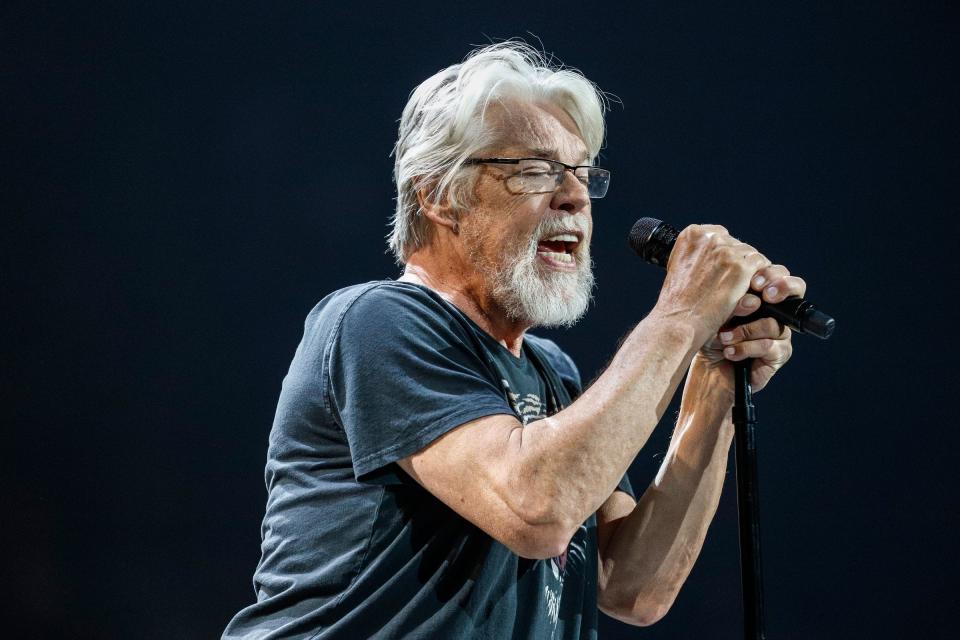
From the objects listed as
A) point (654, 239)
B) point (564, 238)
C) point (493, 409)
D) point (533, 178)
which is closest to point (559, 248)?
point (564, 238)

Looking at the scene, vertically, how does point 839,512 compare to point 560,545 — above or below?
below

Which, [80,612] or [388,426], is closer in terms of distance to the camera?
[388,426]

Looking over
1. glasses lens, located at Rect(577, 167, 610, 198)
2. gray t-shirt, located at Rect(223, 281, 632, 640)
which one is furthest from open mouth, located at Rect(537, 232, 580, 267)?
gray t-shirt, located at Rect(223, 281, 632, 640)

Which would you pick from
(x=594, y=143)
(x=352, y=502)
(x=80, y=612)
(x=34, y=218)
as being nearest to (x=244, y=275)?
(x=34, y=218)

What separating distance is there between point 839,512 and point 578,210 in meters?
1.33

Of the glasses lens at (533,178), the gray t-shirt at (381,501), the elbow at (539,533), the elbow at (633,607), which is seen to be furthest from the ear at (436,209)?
the elbow at (633,607)

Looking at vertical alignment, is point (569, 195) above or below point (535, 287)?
above

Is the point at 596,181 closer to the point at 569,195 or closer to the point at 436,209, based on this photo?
the point at 569,195

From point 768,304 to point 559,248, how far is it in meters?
0.43

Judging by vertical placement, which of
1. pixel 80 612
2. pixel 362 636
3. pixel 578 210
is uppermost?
pixel 578 210

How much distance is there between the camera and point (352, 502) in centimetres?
123

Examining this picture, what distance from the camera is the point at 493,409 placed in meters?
1.15

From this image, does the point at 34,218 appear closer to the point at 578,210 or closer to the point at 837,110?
the point at 578,210

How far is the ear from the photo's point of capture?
1.54 metres
